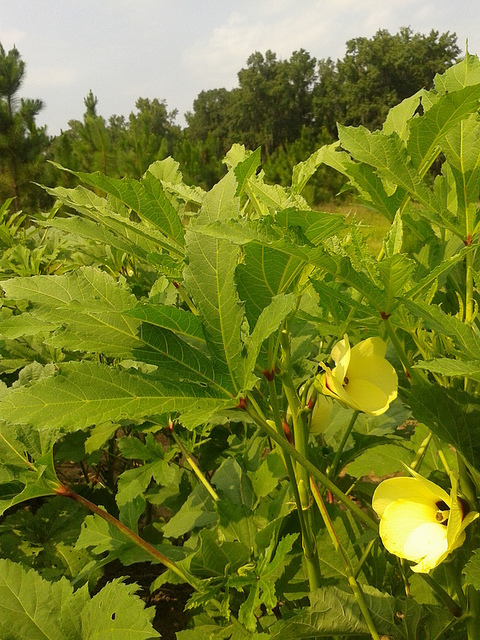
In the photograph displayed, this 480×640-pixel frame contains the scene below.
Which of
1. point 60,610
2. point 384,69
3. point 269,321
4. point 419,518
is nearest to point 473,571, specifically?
point 419,518

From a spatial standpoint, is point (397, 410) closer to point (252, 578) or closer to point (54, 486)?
point (252, 578)

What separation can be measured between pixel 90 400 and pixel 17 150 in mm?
10099

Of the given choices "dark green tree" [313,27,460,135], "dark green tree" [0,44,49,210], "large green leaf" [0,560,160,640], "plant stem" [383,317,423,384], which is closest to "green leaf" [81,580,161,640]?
"large green leaf" [0,560,160,640]

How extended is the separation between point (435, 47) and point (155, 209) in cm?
3389

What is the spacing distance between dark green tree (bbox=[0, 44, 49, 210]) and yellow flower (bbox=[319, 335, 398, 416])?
9386 mm

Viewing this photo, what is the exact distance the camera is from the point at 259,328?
0.42 meters

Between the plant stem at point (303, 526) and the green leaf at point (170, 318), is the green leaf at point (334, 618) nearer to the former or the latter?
the plant stem at point (303, 526)

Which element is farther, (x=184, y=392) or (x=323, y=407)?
(x=323, y=407)

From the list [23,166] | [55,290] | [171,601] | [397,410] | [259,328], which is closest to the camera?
[259,328]

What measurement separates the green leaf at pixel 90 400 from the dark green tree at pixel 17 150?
9.37 metres

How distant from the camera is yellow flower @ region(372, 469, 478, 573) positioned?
44 cm

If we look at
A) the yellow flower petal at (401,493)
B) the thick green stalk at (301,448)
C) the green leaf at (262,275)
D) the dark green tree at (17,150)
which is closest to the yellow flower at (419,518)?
the yellow flower petal at (401,493)

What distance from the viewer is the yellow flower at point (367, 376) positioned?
0.52m

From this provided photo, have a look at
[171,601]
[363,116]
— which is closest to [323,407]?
[171,601]
